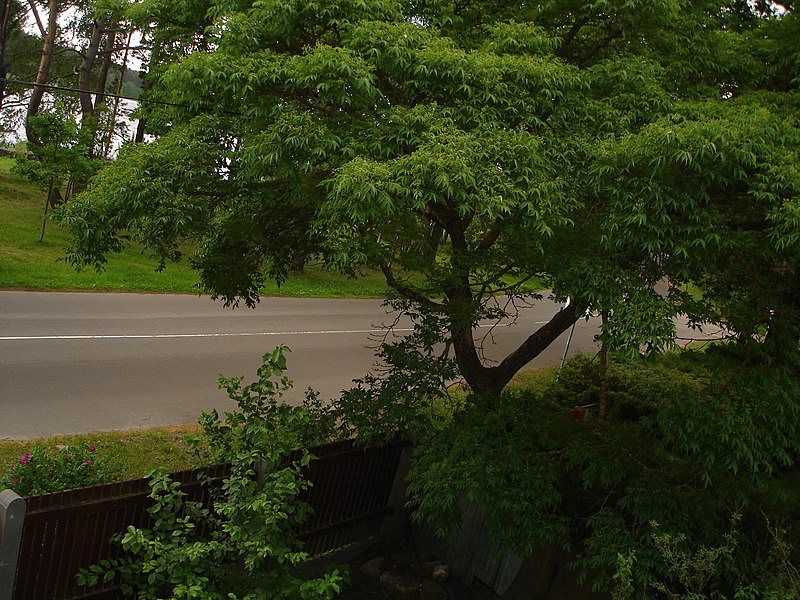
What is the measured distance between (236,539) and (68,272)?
15953 millimetres

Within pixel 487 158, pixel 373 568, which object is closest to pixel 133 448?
pixel 373 568

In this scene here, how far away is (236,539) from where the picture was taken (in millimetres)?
4910

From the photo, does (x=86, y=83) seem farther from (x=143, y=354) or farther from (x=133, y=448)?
(x=133, y=448)

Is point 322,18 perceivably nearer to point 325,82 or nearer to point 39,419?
point 325,82

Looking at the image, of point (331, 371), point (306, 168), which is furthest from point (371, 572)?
point (331, 371)

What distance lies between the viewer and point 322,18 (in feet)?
24.0

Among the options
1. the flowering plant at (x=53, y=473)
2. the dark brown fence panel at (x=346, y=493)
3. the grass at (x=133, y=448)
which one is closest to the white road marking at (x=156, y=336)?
the dark brown fence panel at (x=346, y=493)

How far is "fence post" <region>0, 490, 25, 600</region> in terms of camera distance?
15.0 feet

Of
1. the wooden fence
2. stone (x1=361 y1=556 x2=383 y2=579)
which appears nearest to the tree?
stone (x1=361 y1=556 x2=383 y2=579)

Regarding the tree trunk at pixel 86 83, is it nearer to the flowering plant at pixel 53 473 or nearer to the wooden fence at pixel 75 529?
the flowering plant at pixel 53 473

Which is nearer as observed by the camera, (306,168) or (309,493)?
(306,168)

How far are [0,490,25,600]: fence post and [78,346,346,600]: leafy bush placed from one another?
0.46 metres

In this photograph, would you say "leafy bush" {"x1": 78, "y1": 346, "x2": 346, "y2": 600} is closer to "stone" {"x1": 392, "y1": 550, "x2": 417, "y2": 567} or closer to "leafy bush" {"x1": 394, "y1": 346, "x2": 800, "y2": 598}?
"leafy bush" {"x1": 394, "y1": 346, "x2": 800, "y2": 598}

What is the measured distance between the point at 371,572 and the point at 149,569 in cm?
331
